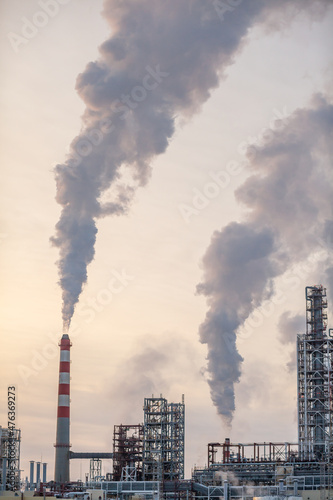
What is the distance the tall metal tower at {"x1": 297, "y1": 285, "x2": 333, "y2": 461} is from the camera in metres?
120

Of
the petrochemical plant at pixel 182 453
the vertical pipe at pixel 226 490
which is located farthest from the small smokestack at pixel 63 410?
the vertical pipe at pixel 226 490

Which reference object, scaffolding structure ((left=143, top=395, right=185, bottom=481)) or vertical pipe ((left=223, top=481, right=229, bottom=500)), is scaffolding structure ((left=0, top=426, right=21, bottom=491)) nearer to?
scaffolding structure ((left=143, top=395, right=185, bottom=481))

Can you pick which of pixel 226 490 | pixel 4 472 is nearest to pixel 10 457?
pixel 4 472

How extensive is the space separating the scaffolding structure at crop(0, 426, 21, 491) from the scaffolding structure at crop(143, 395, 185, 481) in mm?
16279

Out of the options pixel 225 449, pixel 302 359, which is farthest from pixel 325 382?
pixel 225 449

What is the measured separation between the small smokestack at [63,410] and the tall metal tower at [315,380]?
30.1 meters

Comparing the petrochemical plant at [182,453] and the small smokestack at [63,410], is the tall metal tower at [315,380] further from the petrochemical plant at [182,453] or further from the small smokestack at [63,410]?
the small smokestack at [63,410]

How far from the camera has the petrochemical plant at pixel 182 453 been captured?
4341 inches

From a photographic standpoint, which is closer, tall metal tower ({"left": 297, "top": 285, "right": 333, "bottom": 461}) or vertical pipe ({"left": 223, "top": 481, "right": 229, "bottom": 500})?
vertical pipe ({"left": 223, "top": 481, "right": 229, "bottom": 500})

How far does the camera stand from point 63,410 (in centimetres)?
12719

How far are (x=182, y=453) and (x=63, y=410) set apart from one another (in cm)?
1697

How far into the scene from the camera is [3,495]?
103562mm

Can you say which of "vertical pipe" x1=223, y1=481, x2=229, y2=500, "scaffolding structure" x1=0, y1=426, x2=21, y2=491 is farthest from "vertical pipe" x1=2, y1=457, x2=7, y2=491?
"vertical pipe" x1=223, y1=481, x2=229, y2=500

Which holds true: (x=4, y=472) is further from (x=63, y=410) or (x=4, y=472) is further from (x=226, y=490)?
(x=226, y=490)
